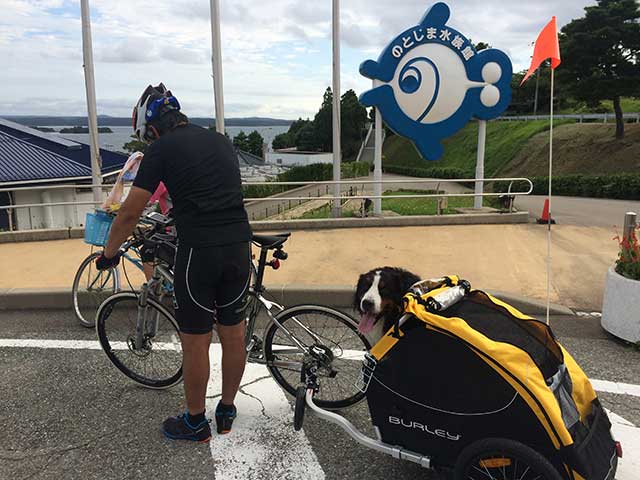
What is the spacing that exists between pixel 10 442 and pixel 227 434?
127 cm

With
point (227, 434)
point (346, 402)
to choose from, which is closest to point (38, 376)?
point (227, 434)

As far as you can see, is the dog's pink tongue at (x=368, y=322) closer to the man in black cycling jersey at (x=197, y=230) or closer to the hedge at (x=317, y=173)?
→ the man in black cycling jersey at (x=197, y=230)

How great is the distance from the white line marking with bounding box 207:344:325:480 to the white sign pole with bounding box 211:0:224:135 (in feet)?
25.3

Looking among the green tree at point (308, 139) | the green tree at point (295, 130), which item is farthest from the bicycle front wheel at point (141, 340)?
the green tree at point (295, 130)

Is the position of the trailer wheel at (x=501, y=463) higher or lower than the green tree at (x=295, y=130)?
lower

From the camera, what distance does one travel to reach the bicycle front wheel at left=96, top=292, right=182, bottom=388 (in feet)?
11.3

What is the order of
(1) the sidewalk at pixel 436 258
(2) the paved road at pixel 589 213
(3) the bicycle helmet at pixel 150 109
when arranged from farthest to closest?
1. (2) the paved road at pixel 589 213
2. (1) the sidewalk at pixel 436 258
3. (3) the bicycle helmet at pixel 150 109

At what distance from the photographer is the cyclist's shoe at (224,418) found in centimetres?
300

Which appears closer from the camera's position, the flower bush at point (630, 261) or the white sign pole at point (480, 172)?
the flower bush at point (630, 261)

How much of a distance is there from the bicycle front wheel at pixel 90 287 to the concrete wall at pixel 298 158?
58.3 m

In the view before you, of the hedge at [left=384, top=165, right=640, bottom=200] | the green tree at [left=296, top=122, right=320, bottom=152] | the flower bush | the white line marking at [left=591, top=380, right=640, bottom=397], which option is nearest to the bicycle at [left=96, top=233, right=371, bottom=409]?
the white line marking at [left=591, top=380, right=640, bottom=397]

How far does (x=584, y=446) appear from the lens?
200cm

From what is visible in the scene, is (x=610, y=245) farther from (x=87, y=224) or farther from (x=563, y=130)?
(x=563, y=130)

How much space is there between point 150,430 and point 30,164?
2287 centimetres
